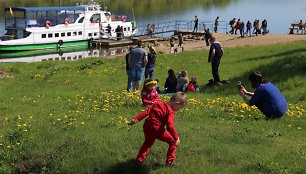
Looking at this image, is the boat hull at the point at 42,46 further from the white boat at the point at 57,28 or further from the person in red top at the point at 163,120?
the person in red top at the point at 163,120

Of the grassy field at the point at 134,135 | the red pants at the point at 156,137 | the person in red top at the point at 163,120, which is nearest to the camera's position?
the person in red top at the point at 163,120

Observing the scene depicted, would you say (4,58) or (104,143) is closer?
(104,143)

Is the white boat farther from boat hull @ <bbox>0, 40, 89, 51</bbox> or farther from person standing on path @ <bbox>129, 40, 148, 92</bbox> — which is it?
person standing on path @ <bbox>129, 40, 148, 92</bbox>

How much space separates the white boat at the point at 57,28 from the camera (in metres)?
49.3

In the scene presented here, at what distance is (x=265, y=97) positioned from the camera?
10.8 meters

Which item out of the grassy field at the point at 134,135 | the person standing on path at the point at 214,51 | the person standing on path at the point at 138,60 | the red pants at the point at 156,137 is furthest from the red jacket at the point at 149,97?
the person standing on path at the point at 214,51

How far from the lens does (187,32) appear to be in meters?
54.5

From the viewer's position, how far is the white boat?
49281 millimetres

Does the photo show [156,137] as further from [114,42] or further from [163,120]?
[114,42]

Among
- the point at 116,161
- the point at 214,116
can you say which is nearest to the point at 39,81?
the point at 214,116

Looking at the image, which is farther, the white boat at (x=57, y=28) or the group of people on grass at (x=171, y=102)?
the white boat at (x=57, y=28)

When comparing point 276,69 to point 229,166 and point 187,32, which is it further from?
point 187,32

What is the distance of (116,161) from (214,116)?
4.00 m

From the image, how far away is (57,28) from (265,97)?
140ft
